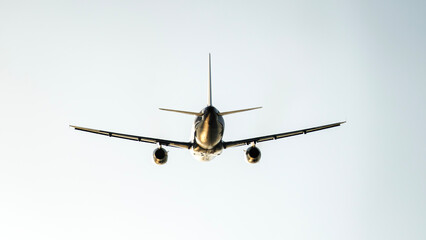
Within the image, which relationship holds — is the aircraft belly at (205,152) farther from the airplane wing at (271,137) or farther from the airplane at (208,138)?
the airplane wing at (271,137)

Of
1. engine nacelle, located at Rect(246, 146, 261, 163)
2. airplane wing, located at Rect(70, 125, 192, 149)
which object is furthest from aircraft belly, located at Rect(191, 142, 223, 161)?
engine nacelle, located at Rect(246, 146, 261, 163)

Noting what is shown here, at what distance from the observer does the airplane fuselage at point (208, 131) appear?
2261cm

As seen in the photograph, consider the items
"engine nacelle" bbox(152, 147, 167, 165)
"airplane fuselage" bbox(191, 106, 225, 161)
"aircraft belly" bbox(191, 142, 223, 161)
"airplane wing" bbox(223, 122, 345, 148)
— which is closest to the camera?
"airplane fuselage" bbox(191, 106, 225, 161)

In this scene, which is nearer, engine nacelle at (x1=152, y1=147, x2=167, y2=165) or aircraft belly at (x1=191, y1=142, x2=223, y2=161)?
aircraft belly at (x1=191, y1=142, x2=223, y2=161)

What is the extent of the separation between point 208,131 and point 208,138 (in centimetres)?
78

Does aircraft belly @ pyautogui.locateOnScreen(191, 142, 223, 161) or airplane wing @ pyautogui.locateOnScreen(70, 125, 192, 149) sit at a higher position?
airplane wing @ pyautogui.locateOnScreen(70, 125, 192, 149)

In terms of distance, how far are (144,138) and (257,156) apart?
9.12 m

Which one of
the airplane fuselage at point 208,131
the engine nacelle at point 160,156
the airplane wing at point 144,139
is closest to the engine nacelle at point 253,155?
the airplane fuselage at point 208,131

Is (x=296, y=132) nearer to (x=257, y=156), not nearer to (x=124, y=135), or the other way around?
(x=257, y=156)

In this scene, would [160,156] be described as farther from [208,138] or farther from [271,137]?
[271,137]

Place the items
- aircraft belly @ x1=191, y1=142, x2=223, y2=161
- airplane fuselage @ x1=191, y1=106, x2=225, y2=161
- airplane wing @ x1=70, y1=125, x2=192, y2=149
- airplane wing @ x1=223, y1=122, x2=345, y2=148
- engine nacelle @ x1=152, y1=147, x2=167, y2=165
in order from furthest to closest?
engine nacelle @ x1=152, y1=147, x2=167, y2=165 → airplane wing @ x1=70, y1=125, x2=192, y2=149 → airplane wing @ x1=223, y1=122, x2=345, y2=148 → aircraft belly @ x1=191, y1=142, x2=223, y2=161 → airplane fuselage @ x1=191, y1=106, x2=225, y2=161

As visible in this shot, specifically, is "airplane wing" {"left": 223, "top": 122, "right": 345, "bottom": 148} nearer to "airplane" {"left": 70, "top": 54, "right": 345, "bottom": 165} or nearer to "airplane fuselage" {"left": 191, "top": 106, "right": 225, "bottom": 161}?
"airplane" {"left": 70, "top": 54, "right": 345, "bottom": 165}

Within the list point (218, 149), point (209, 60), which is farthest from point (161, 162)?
point (209, 60)

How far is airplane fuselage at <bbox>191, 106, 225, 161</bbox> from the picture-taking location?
22.6 m
